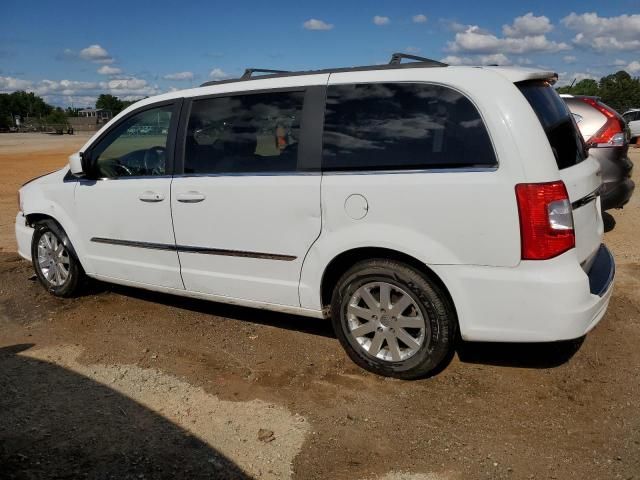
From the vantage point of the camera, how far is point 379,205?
351cm

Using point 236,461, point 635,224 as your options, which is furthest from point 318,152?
point 635,224

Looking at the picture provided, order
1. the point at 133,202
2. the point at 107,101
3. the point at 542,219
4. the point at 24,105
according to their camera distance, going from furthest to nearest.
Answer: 1. the point at 24,105
2. the point at 107,101
3. the point at 133,202
4. the point at 542,219

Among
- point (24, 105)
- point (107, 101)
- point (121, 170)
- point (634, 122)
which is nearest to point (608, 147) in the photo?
point (121, 170)

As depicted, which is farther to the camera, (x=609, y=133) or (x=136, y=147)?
(x=609, y=133)

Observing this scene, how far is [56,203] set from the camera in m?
5.26

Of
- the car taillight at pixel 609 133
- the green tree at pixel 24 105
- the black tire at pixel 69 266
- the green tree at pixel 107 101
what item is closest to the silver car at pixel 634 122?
the car taillight at pixel 609 133

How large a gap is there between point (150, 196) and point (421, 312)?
7.31 ft

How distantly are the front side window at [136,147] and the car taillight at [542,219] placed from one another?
8.72 feet

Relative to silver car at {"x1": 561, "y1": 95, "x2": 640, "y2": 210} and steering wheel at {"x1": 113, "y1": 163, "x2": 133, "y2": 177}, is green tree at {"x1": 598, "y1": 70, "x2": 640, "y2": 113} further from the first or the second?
steering wheel at {"x1": 113, "y1": 163, "x2": 133, "y2": 177}

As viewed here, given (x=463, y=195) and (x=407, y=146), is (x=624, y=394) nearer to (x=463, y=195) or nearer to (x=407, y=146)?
(x=463, y=195)

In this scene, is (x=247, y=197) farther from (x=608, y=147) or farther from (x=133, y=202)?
(x=608, y=147)

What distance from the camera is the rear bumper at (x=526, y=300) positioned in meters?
3.19

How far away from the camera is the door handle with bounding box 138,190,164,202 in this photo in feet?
14.6

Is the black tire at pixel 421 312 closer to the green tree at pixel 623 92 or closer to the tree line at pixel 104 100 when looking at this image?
the tree line at pixel 104 100
